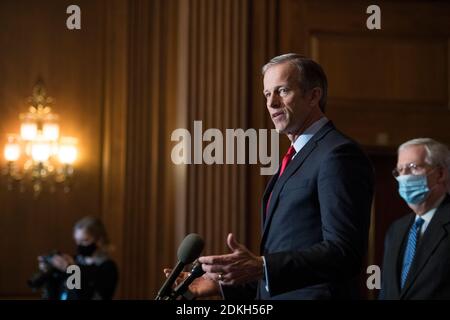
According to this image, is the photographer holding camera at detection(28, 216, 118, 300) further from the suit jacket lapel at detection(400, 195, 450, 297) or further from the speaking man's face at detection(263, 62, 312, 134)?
the speaking man's face at detection(263, 62, 312, 134)

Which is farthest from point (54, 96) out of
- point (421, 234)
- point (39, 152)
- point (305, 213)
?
point (305, 213)

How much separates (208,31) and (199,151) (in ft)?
3.34

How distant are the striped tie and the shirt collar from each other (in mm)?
1252

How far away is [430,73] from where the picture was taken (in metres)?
7.41

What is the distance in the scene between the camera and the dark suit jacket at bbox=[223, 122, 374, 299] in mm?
2287

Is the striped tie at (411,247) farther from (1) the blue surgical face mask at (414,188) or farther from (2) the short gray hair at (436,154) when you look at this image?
(2) the short gray hair at (436,154)

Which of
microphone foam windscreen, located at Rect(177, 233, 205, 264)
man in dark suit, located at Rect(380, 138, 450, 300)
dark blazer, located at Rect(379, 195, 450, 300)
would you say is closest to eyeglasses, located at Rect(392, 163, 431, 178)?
man in dark suit, located at Rect(380, 138, 450, 300)

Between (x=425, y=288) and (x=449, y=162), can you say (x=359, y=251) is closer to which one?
(x=425, y=288)

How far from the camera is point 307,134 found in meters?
2.61

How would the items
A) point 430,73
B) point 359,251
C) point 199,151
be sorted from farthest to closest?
point 430,73 → point 199,151 → point 359,251

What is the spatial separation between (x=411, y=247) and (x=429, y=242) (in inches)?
6.7

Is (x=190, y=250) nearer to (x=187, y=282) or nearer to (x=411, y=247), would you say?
(x=187, y=282)

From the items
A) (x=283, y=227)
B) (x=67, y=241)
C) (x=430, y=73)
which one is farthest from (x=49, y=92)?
(x=283, y=227)
